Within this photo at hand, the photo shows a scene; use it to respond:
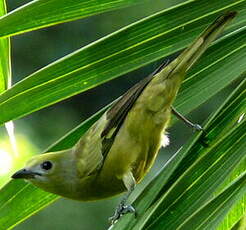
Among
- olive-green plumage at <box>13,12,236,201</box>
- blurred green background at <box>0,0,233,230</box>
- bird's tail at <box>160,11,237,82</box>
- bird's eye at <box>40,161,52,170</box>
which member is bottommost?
bird's tail at <box>160,11,237,82</box>

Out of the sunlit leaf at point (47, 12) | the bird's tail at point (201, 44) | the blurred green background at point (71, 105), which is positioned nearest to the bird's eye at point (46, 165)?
the bird's tail at point (201, 44)

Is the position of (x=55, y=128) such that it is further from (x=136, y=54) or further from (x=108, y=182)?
(x=136, y=54)

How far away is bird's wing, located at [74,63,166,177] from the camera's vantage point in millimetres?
2993

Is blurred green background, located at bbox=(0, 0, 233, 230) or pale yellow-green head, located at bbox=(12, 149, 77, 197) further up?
blurred green background, located at bbox=(0, 0, 233, 230)

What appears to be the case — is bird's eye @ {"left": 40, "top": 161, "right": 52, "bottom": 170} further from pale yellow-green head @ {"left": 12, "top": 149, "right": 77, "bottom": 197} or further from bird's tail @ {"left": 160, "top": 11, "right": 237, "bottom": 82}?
bird's tail @ {"left": 160, "top": 11, "right": 237, "bottom": 82}

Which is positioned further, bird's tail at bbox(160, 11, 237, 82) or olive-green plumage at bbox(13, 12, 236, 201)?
olive-green plumage at bbox(13, 12, 236, 201)

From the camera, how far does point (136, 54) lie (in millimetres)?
2350

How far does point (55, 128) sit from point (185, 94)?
5549 millimetres

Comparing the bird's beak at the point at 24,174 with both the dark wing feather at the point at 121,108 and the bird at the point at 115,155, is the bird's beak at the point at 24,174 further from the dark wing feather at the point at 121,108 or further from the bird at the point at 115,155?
the dark wing feather at the point at 121,108

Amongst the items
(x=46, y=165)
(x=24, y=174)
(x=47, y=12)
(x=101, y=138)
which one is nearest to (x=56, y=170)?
(x=46, y=165)

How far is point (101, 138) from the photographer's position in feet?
10.4

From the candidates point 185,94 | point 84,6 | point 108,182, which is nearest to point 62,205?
point 108,182

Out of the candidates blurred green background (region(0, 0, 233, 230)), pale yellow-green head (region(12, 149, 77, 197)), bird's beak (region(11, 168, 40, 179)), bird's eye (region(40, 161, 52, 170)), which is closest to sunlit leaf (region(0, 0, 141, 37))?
bird's beak (region(11, 168, 40, 179))

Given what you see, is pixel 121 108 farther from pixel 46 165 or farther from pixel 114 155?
pixel 46 165
